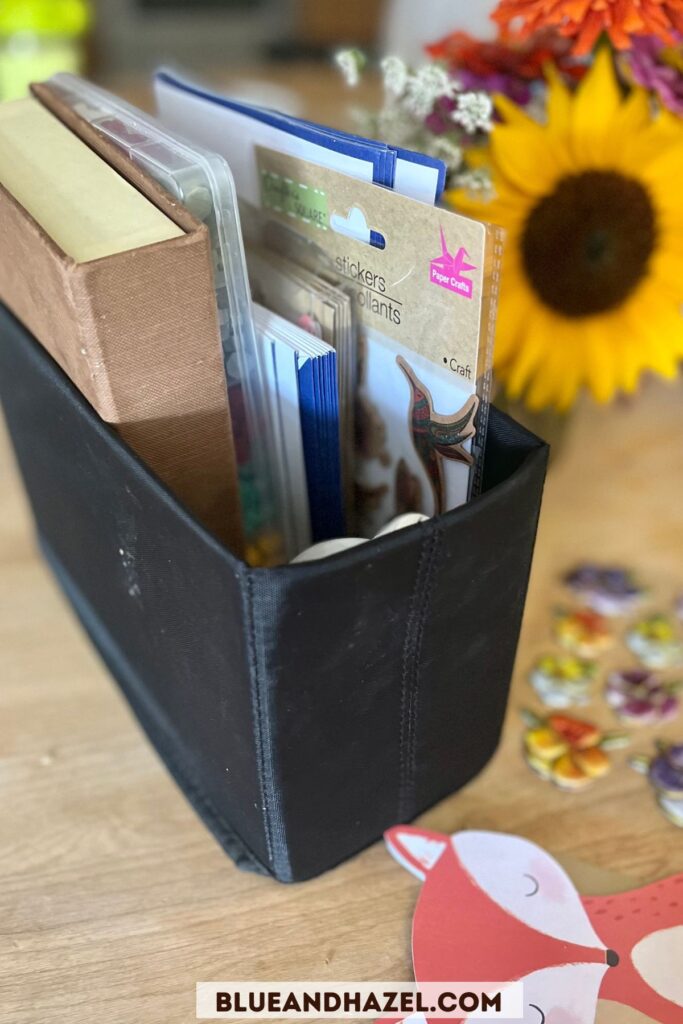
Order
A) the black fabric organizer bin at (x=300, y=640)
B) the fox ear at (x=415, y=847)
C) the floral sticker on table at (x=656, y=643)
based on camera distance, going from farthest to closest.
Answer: the floral sticker on table at (x=656, y=643) < the fox ear at (x=415, y=847) < the black fabric organizer bin at (x=300, y=640)

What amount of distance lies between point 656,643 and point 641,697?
46 millimetres

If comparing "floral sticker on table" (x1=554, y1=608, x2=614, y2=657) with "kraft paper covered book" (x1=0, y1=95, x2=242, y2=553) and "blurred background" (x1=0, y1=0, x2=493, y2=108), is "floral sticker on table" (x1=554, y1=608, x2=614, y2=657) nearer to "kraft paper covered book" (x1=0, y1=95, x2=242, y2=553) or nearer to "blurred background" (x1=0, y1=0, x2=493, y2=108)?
"kraft paper covered book" (x1=0, y1=95, x2=242, y2=553)

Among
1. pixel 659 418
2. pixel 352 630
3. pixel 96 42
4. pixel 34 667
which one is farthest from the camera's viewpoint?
pixel 96 42

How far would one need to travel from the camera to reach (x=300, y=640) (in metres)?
0.33

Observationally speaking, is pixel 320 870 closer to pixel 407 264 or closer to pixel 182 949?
pixel 182 949

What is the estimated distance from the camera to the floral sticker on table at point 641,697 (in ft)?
1.67

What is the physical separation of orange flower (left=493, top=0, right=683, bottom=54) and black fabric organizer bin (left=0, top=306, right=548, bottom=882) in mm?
196

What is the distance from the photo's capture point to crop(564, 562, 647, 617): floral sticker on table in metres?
0.58

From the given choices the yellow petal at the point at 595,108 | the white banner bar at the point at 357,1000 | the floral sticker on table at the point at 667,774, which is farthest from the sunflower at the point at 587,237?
the white banner bar at the point at 357,1000

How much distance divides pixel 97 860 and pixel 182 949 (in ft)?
0.22

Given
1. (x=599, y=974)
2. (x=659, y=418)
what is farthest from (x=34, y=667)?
(x=659, y=418)

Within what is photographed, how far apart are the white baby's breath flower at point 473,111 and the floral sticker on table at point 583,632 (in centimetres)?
29

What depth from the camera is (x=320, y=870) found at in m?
0.44

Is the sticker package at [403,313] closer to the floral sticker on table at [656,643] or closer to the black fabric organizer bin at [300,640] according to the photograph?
the black fabric organizer bin at [300,640]
